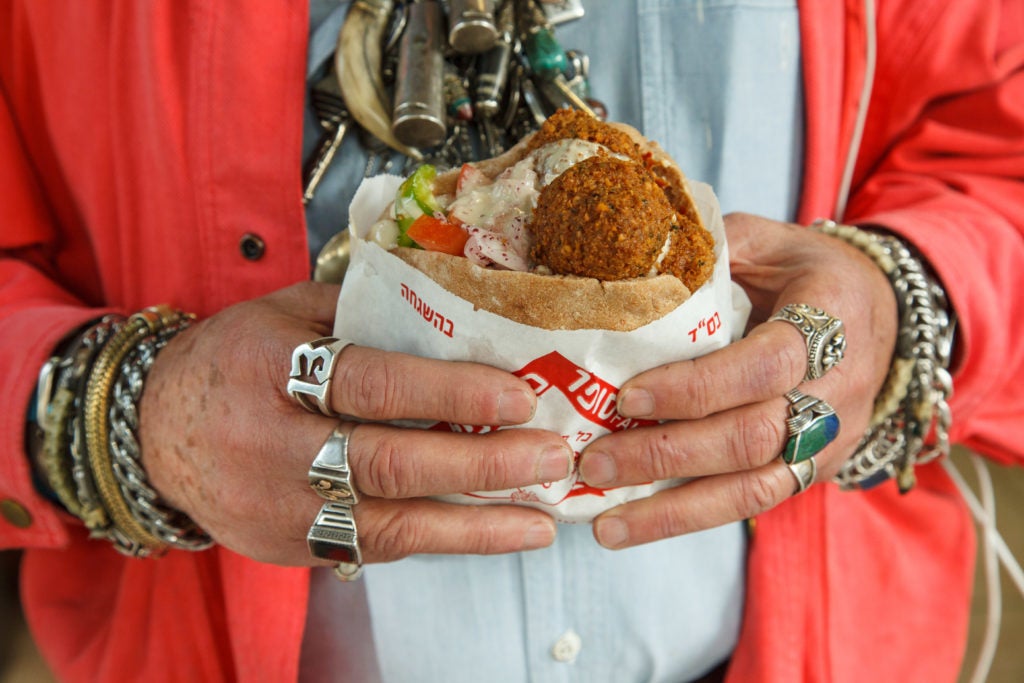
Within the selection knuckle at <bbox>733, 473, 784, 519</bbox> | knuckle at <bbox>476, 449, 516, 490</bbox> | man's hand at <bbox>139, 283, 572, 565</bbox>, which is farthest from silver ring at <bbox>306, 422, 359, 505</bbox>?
knuckle at <bbox>733, 473, 784, 519</bbox>

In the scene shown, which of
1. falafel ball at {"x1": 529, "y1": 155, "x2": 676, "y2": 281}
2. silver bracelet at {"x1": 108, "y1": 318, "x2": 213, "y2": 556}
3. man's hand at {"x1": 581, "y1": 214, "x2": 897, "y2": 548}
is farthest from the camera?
silver bracelet at {"x1": 108, "y1": 318, "x2": 213, "y2": 556}

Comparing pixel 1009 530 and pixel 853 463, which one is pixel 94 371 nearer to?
pixel 853 463

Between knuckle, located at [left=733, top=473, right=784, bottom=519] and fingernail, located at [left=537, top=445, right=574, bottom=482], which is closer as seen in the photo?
fingernail, located at [left=537, top=445, right=574, bottom=482]

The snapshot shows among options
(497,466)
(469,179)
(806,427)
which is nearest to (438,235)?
(469,179)

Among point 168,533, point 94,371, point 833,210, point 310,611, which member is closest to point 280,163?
point 94,371

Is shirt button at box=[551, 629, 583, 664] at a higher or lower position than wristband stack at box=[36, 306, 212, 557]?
lower

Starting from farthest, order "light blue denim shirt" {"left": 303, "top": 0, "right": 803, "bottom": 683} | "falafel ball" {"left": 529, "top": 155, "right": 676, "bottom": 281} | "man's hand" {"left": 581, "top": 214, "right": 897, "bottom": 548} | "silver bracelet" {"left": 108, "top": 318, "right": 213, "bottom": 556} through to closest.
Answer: "light blue denim shirt" {"left": 303, "top": 0, "right": 803, "bottom": 683} < "silver bracelet" {"left": 108, "top": 318, "right": 213, "bottom": 556} < "man's hand" {"left": 581, "top": 214, "right": 897, "bottom": 548} < "falafel ball" {"left": 529, "top": 155, "right": 676, "bottom": 281}

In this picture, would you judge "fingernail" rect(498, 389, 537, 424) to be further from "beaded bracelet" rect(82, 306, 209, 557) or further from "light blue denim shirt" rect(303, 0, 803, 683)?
"beaded bracelet" rect(82, 306, 209, 557)

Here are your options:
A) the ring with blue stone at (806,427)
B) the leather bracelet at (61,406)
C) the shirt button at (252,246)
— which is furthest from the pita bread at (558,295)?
the leather bracelet at (61,406)
